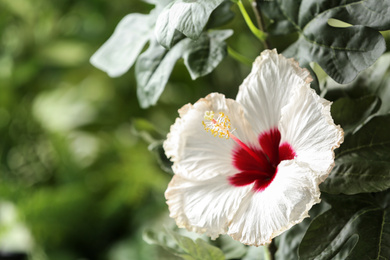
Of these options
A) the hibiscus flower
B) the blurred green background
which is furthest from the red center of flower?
the blurred green background

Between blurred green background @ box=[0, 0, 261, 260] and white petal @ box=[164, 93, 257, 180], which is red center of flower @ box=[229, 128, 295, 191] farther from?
blurred green background @ box=[0, 0, 261, 260]

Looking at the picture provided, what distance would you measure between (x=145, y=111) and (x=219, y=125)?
132 centimetres

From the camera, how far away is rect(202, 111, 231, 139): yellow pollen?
1.53ft

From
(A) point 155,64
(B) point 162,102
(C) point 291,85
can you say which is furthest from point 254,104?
(B) point 162,102

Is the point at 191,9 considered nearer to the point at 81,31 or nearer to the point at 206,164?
the point at 206,164

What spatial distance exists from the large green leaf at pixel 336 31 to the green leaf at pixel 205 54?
61mm

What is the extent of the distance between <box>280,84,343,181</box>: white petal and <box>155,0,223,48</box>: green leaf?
103 millimetres

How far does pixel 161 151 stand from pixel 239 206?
6.0 inches

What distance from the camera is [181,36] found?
56 centimetres

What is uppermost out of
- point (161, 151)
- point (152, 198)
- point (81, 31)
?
point (161, 151)

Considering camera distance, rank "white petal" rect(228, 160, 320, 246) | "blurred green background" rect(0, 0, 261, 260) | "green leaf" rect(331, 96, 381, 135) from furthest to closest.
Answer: "blurred green background" rect(0, 0, 261, 260) < "green leaf" rect(331, 96, 381, 135) < "white petal" rect(228, 160, 320, 246)

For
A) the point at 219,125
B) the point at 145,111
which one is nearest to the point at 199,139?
the point at 219,125

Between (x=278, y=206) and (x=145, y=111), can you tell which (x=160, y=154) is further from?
(x=145, y=111)

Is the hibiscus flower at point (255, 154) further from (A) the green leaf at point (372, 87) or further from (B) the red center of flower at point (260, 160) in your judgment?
(A) the green leaf at point (372, 87)
